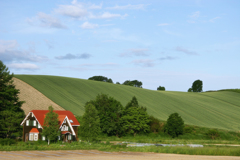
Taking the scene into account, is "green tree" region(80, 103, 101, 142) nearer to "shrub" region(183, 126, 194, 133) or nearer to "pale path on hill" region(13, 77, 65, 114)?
"pale path on hill" region(13, 77, 65, 114)

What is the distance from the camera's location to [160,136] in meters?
80.1

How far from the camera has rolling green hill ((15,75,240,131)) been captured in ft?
317

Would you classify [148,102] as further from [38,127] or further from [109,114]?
[38,127]

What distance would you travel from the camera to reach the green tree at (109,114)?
259ft

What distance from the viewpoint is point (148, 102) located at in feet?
375

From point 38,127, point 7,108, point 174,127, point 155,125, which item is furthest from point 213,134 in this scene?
point 7,108

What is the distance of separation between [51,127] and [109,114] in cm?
2609

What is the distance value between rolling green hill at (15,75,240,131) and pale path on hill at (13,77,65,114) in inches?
86.9

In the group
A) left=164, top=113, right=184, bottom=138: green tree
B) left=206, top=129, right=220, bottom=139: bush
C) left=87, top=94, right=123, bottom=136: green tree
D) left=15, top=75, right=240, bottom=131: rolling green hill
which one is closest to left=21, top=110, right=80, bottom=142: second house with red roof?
left=87, top=94, right=123, bottom=136: green tree

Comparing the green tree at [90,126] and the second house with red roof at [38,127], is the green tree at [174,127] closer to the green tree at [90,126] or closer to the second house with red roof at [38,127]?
the green tree at [90,126]

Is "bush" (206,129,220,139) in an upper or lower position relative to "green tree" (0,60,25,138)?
lower

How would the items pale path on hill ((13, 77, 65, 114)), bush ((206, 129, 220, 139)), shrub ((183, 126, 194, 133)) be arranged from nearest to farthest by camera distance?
1. bush ((206, 129, 220, 139))
2. shrub ((183, 126, 194, 133))
3. pale path on hill ((13, 77, 65, 114))

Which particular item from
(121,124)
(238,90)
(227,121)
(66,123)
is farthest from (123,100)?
(238,90)

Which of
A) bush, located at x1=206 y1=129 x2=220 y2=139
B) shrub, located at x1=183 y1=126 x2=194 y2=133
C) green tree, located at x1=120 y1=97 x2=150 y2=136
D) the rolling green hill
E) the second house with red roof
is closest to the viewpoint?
the second house with red roof
